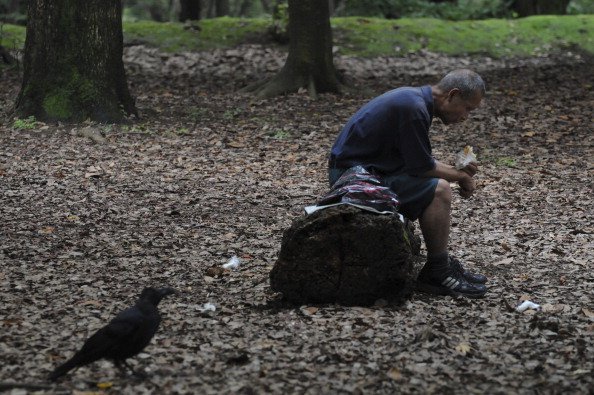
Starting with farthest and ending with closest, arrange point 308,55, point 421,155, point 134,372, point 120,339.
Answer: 1. point 308,55
2. point 421,155
3. point 134,372
4. point 120,339

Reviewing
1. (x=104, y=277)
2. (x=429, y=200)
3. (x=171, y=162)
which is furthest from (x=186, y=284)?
(x=171, y=162)

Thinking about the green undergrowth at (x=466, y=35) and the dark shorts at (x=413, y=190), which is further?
the green undergrowth at (x=466, y=35)

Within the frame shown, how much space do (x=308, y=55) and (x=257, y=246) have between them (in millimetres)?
6606

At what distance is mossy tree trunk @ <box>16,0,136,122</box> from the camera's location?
11539 mm

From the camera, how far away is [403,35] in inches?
696

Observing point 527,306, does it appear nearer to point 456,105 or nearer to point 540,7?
point 456,105

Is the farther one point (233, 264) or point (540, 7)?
point (540, 7)

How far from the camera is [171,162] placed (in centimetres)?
1062

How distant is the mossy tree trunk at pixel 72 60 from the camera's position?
11.5 meters

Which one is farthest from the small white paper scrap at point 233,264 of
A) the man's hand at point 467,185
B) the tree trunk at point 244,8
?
the tree trunk at point 244,8

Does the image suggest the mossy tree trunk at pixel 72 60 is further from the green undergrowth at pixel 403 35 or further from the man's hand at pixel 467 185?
the man's hand at pixel 467 185

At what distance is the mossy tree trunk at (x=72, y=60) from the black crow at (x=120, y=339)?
736cm

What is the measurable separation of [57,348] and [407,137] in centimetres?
270

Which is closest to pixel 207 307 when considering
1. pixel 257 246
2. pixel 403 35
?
pixel 257 246
